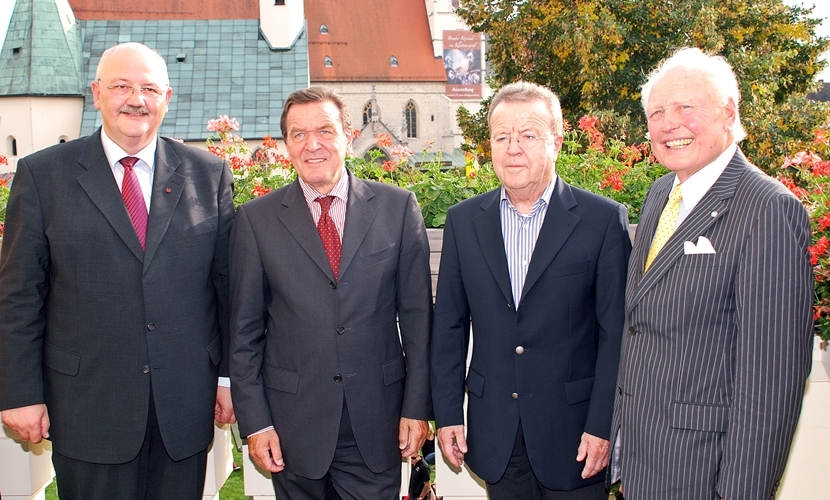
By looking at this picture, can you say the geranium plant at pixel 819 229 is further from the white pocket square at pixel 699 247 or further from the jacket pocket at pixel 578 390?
the jacket pocket at pixel 578 390

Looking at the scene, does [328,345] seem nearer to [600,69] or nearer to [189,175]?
[189,175]

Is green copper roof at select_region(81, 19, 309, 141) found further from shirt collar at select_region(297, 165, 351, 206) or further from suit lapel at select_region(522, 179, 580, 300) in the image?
suit lapel at select_region(522, 179, 580, 300)

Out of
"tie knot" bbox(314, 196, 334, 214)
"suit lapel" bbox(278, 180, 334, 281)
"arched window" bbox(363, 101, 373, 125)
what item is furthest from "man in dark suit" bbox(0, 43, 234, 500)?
"arched window" bbox(363, 101, 373, 125)

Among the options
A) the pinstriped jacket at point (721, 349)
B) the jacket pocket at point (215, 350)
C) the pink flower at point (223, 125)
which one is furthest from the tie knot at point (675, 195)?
the pink flower at point (223, 125)

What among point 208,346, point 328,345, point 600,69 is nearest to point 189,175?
point 208,346

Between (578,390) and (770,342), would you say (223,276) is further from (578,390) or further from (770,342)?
(770,342)

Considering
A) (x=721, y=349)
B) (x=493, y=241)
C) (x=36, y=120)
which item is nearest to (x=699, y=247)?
(x=721, y=349)

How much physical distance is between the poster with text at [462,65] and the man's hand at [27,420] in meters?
51.8

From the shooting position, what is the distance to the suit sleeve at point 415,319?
2.86 meters

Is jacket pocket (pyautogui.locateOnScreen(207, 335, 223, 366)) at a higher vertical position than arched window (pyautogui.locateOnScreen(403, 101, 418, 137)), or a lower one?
lower

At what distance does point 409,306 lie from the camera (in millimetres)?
2885

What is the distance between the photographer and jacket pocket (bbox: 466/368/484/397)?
281 cm

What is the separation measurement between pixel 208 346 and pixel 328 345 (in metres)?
0.54

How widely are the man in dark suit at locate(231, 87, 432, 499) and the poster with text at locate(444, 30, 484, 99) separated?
2028 inches
